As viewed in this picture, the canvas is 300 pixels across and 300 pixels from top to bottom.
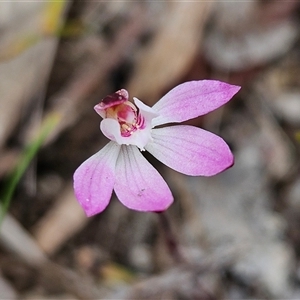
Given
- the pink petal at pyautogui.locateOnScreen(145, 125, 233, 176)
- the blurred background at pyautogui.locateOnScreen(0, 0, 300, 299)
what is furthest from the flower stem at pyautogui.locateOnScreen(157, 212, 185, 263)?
the pink petal at pyautogui.locateOnScreen(145, 125, 233, 176)

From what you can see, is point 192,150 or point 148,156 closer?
point 192,150

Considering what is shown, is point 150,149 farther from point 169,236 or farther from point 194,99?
point 169,236

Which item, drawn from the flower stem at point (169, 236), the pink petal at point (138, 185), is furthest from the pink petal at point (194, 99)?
the flower stem at point (169, 236)

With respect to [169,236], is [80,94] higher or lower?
higher

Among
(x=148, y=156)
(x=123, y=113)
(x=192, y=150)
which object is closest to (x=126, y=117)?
(x=123, y=113)

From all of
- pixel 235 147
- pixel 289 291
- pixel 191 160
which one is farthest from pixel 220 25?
pixel 191 160

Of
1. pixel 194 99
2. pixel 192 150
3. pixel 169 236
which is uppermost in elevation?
pixel 194 99

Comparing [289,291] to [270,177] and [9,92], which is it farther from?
[9,92]

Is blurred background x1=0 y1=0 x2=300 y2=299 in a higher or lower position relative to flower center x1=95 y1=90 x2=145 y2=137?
lower

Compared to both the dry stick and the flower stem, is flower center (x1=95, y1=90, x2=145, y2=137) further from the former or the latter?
the dry stick
